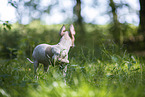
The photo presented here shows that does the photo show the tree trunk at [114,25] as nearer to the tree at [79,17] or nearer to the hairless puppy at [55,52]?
the tree at [79,17]

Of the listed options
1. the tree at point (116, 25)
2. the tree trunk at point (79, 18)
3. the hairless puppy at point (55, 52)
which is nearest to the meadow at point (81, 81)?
the hairless puppy at point (55, 52)

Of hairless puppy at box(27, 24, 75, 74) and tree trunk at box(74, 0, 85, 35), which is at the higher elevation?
tree trunk at box(74, 0, 85, 35)

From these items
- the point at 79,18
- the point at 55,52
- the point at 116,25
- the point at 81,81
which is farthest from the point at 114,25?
the point at 81,81

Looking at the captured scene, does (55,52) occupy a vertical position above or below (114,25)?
below

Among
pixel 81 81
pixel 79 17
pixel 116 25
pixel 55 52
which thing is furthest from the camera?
pixel 79 17

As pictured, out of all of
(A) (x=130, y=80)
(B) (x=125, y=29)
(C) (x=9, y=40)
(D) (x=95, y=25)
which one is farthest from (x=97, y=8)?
(A) (x=130, y=80)

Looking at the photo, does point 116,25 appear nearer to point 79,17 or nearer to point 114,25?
point 114,25

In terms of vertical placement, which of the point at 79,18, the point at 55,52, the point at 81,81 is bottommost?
the point at 81,81

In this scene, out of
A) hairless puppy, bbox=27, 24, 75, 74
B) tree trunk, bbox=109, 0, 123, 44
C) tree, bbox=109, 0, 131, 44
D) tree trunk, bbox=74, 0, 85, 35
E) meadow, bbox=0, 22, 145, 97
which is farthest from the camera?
tree trunk, bbox=74, 0, 85, 35

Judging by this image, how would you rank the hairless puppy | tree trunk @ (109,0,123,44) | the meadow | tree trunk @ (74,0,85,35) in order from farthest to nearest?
tree trunk @ (74,0,85,35) < tree trunk @ (109,0,123,44) < the hairless puppy < the meadow

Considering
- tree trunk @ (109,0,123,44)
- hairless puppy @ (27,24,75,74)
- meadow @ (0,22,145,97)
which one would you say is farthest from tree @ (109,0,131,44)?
hairless puppy @ (27,24,75,74)

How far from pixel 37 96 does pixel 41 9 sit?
723 cm

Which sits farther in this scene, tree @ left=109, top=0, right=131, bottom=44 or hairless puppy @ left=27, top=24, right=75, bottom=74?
tree @ left=109, top=0, right=131, bottom=44

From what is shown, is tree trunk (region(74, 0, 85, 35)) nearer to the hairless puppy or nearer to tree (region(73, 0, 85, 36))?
tree (region(73, 0, 85, 36))
